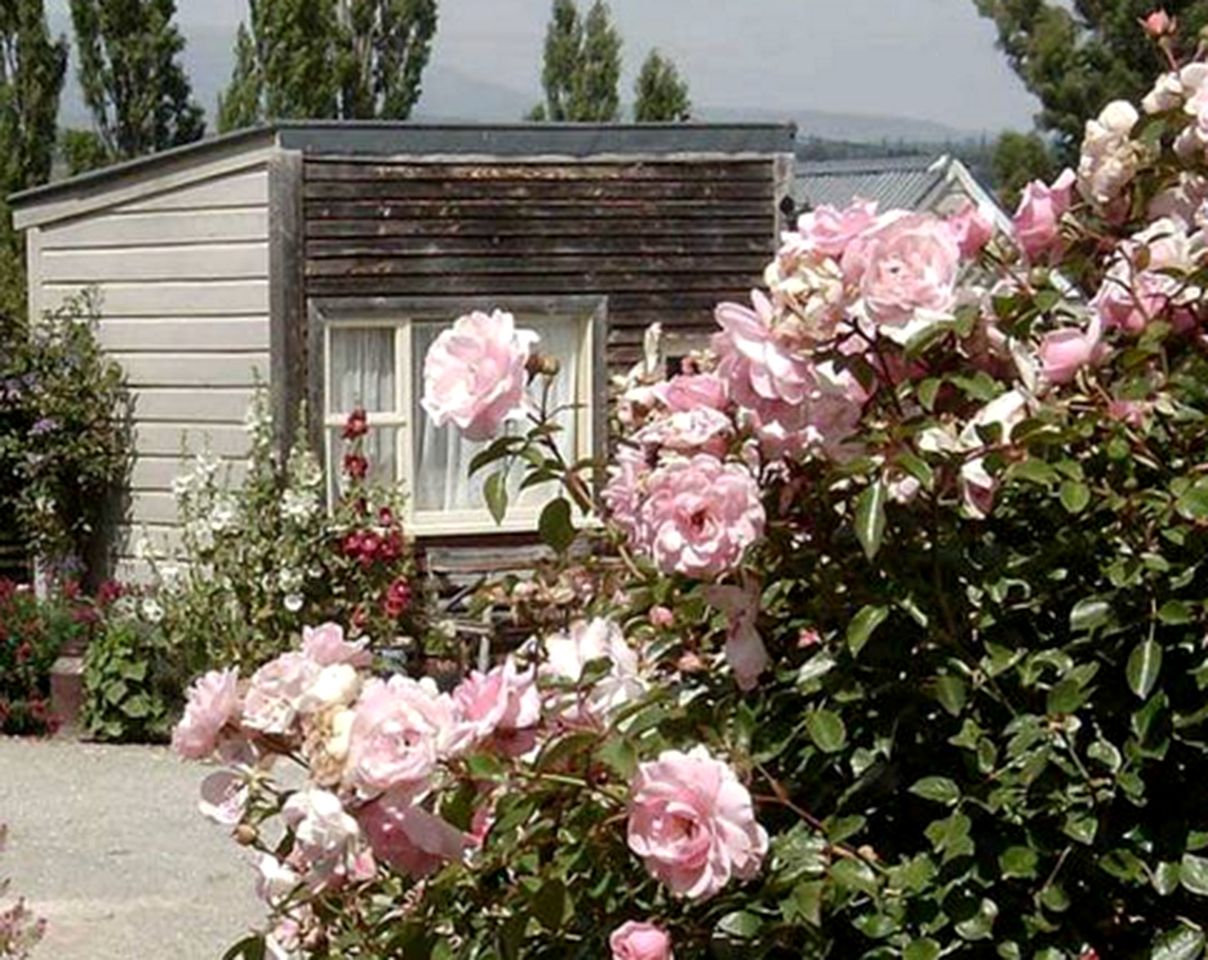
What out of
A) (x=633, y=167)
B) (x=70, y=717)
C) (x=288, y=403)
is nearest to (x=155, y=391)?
(x=288, y=403)

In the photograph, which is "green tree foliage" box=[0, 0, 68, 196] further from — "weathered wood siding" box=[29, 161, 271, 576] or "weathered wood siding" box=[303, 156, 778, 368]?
"weathered wood siding" box=[303, 156, 778, 368]

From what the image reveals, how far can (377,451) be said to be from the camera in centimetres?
1134

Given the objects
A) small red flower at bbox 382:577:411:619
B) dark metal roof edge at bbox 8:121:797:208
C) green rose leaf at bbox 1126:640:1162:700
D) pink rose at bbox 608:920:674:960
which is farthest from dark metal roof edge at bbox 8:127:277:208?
green rose leaf at bbox 1126:640:1162:700

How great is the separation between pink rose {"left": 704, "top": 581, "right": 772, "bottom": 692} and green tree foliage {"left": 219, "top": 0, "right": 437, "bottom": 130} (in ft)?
70.5

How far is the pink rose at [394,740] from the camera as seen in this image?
6.34 feet

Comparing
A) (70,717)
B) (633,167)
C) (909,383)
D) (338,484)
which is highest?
(633,167)

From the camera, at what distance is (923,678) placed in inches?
78.4

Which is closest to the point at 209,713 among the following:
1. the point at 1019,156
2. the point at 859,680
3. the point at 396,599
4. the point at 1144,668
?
the point at 859,680

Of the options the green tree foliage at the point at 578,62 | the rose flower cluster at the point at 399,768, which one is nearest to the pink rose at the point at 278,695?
the rose flower cluster at the point at 399,768

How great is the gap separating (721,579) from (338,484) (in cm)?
913

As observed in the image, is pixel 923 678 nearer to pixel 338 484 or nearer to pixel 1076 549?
pixel 1076 549

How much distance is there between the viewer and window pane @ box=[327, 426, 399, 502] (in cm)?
1114

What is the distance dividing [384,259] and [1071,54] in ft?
31.5

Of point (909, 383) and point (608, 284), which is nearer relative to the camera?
point (909, 383)
